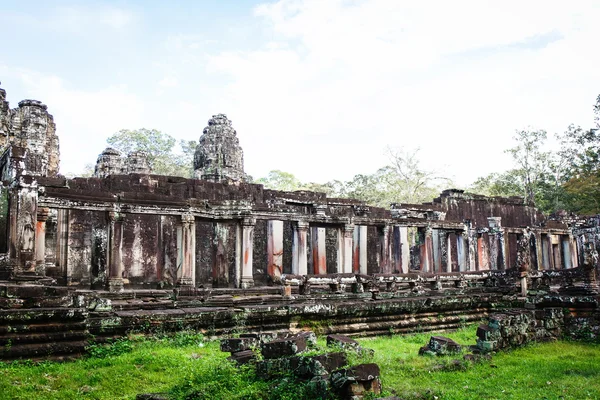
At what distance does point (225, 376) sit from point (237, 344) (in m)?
0.89

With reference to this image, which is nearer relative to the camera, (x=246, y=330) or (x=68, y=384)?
(x=68, y=384)

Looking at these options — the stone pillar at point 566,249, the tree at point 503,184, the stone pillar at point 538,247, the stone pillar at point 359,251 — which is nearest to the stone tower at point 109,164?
the stone pillar at point 359,251

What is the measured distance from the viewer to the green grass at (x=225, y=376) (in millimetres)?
5469

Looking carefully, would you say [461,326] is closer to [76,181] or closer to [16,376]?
[16,376]

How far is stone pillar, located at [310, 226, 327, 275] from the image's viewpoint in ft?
61.4

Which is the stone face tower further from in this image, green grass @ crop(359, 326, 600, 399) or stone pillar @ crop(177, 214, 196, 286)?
green grass @ crop(359, 326, 600, 399)

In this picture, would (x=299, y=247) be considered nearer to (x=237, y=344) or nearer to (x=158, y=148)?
(x=237, y=344)

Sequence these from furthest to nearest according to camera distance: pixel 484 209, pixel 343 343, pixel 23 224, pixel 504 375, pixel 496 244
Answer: pixel 484 209, pixel 496 244, pixel 23 224, pixel 343 343, pixel 504 375

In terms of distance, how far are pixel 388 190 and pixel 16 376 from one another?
37.2 m

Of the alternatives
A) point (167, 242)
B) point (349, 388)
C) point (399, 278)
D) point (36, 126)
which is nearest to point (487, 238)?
point (399, 278)

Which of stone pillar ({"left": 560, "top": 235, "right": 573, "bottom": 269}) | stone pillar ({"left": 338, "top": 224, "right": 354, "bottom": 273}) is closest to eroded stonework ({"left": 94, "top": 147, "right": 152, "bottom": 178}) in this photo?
stone pillar ({"left": 338, "top": 224, "right": 354, "bottom": 273})

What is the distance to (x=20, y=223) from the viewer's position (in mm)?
9477

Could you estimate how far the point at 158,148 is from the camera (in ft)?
144

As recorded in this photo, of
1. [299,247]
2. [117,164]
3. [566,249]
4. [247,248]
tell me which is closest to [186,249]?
[247,248]
